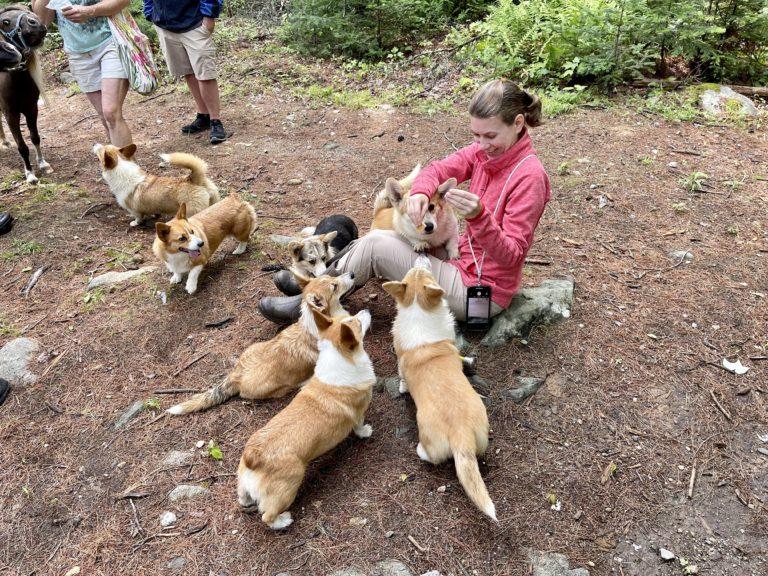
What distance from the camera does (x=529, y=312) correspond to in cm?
399

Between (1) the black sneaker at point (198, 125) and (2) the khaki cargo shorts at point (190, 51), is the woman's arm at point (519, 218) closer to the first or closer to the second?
(2) the khaki cargo shorts at point (190, 51)

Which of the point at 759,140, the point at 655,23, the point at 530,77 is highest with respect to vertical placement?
the point at 655,23

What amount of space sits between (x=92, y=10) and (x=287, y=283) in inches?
157

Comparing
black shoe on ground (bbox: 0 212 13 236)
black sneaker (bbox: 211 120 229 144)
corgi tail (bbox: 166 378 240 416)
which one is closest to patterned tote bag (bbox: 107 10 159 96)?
black sneaker (bbox: 211 120 229 144)

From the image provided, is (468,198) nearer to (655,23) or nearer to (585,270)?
(585,270)

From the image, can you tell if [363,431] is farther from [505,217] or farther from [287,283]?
[505,217]

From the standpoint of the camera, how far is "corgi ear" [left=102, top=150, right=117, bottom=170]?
582 cm

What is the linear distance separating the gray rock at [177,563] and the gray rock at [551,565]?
190 cm

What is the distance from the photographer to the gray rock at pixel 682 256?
474cm

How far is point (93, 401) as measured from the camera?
3.81m

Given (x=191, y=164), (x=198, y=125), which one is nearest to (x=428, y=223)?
(x=191, y=164)

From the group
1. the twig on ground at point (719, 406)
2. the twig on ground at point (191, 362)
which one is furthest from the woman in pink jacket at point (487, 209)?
the twig on ground at point (719, 406)

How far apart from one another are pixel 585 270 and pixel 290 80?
7957mm

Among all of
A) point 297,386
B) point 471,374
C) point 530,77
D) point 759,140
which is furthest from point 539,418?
point 530,77
